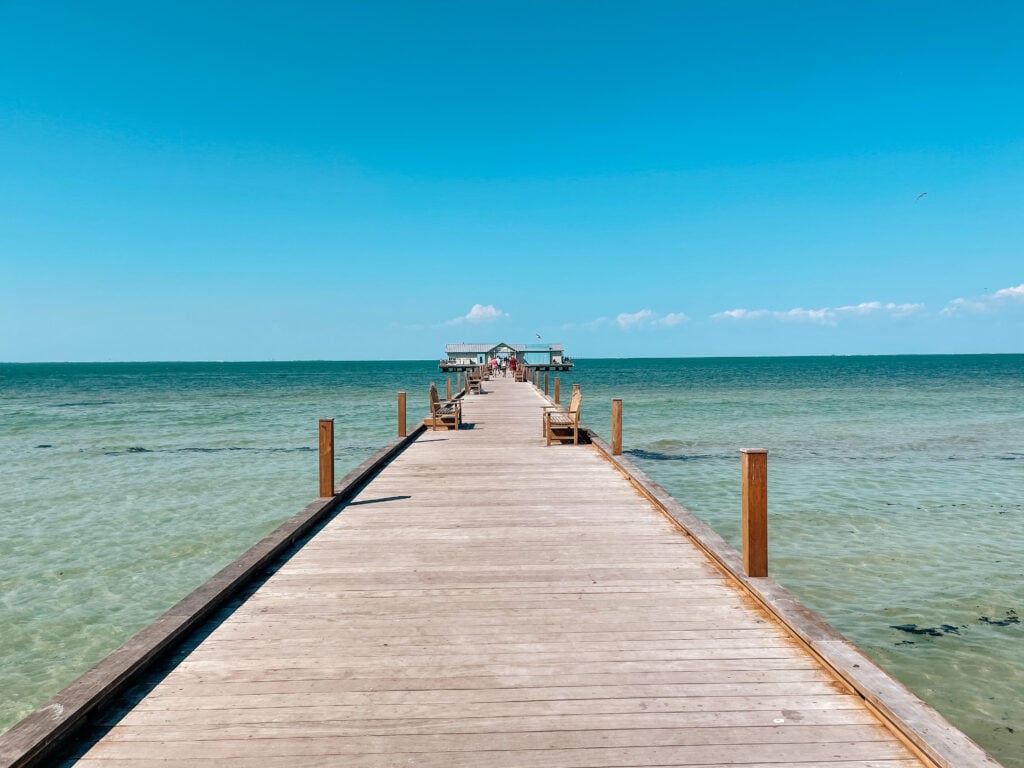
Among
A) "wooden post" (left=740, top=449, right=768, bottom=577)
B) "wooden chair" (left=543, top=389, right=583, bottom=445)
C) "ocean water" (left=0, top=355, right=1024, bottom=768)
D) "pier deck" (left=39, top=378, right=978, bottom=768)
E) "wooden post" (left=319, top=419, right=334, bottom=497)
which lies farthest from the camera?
"wooden chair" (left=543, top=389, right=583, bottom=445)

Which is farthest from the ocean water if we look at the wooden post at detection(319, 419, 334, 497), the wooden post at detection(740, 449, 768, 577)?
the wooden post at detection(319, 419, 334, 497)

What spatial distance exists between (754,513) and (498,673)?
2405 millimetres

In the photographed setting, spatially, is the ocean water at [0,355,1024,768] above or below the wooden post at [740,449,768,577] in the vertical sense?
below

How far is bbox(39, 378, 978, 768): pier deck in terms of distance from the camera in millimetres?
2881

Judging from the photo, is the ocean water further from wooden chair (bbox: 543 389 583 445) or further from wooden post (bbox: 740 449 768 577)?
wooden chair (bbox: 543 389 583 445)

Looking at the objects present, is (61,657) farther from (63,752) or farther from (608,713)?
(608,713)

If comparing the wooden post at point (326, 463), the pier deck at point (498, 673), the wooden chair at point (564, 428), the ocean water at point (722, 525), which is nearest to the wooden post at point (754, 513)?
the pier deck at point (498, 673)

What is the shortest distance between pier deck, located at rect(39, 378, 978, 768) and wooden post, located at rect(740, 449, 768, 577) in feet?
0.86

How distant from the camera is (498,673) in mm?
3547

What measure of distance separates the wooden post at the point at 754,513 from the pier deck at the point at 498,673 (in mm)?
261

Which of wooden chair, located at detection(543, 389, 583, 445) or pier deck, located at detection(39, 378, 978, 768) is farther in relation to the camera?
wooden chair, located at detection(543, 389, 583, 445)

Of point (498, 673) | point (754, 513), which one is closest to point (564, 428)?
point (754, 513)

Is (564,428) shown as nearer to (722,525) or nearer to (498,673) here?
(722,525)

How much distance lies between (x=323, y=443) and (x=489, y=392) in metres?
21.9
